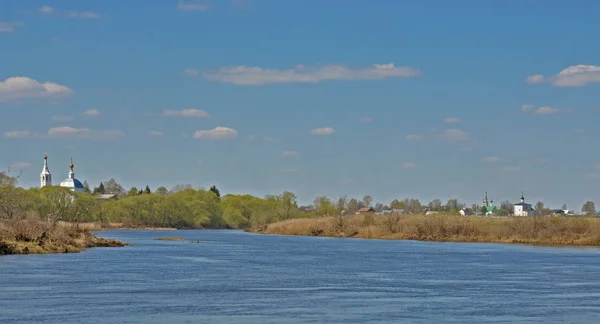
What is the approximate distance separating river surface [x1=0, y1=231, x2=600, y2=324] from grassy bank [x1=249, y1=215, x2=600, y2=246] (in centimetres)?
2449

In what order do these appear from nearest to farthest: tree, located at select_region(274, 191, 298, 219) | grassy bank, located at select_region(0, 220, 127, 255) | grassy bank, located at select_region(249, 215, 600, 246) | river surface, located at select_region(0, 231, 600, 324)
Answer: river surface, located at select_region(0, 231, 600, 324) → grassy bank, located at select_region(0, 220, 127, 255) → grassy bank, located at select_region(249, 215, 600, 246) → tree, located at select_region(274, 191, 298, 219)

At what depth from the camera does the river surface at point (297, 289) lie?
2984 centimetres

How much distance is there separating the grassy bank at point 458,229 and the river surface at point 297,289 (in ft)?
80.3

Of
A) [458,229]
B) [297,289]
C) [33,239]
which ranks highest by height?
[458,229]

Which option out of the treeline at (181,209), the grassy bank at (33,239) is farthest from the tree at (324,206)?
the grassy bank at (33,239)

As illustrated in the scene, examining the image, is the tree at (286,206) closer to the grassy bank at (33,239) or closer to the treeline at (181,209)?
the treeline at (181,209)

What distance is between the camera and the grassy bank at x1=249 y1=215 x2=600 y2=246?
283 feet

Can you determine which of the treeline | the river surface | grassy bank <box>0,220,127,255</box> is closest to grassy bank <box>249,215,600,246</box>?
the river surface

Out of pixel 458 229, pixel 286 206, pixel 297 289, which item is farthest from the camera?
pixel 286 206

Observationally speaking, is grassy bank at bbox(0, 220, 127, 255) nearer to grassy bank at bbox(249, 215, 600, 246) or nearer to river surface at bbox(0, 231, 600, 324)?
river surface at bbox(0, 231, 600, 324)

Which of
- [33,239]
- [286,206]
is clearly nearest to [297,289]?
[33,239]

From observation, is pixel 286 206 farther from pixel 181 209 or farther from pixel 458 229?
pixel 458 229

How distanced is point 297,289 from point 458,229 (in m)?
59.6

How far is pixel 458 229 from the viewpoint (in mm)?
95812
